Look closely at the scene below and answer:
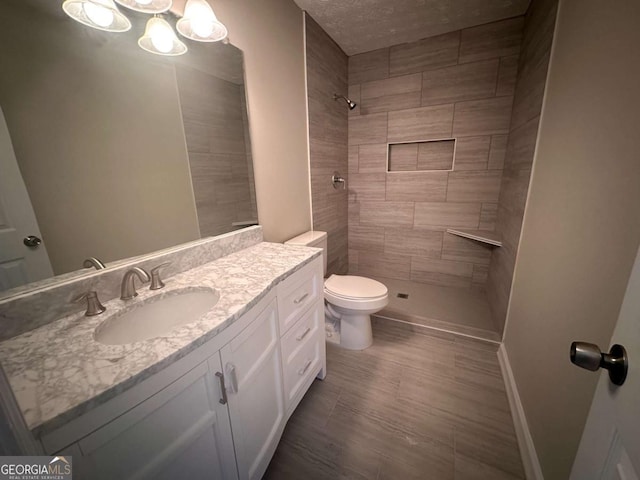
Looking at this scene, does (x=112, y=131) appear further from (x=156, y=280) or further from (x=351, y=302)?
(x=351, y=302)

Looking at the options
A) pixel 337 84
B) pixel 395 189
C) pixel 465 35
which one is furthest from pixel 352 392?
pixel 465 35

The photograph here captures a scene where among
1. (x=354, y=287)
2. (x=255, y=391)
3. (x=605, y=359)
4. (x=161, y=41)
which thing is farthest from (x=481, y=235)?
(x=161, y=41)

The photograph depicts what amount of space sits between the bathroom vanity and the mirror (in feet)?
0.84

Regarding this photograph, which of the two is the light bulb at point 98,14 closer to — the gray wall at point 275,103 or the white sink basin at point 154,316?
the gray wall at point 275,103

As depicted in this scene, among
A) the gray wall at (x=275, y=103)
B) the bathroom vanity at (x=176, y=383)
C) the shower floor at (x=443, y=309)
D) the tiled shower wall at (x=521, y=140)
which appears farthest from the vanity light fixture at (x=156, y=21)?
the shower floor at (x=443, y=309)

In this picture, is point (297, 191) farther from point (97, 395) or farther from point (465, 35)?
point (465, 35)

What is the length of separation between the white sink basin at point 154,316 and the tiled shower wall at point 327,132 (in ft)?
4.38

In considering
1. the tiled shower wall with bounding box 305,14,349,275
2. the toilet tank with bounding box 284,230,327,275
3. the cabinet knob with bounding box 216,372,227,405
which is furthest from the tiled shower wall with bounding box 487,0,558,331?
the cabinet knob with bounding box 216,372,227,405

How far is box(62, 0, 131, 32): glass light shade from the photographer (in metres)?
0.82

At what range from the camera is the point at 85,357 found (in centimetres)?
62

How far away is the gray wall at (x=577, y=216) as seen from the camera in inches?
27.1

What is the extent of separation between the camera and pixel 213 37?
1.13 m

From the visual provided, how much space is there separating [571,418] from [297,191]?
1.80m

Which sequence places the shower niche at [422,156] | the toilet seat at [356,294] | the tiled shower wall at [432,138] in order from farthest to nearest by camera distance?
the shower niche at [422,156], the tiled shower wall at [432,138], the toilet seat at [356,294]
